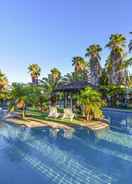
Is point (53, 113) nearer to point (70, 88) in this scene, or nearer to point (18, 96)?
point (18, 96)

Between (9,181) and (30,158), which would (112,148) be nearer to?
(30,158)

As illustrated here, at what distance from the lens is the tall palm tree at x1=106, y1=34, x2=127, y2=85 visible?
39438 mm

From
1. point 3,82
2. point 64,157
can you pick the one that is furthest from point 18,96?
point 3,82

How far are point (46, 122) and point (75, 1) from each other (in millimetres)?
14636

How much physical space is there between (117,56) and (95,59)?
7075mm

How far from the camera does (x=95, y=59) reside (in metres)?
46.3

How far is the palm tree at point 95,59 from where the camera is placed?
151 ft

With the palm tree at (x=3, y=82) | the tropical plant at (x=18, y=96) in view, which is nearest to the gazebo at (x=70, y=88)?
the tropical plant at (x=18, y=96)

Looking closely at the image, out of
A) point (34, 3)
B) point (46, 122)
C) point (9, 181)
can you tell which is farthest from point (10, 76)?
point (9, 181)

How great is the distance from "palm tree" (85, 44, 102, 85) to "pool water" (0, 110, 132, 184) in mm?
28814

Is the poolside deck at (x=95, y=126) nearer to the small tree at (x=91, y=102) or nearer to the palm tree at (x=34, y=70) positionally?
the small tree at (x=91, y=102)

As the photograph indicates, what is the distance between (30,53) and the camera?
127 feet

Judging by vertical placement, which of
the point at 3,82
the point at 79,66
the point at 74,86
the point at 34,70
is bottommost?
the point at 74,86

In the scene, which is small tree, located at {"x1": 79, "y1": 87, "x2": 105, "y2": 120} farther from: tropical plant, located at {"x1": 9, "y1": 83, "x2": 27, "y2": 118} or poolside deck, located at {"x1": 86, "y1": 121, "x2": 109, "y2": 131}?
tropical plant, located at {"x1": 9, "y1": 83, "x2": 27, "y2": 118}
